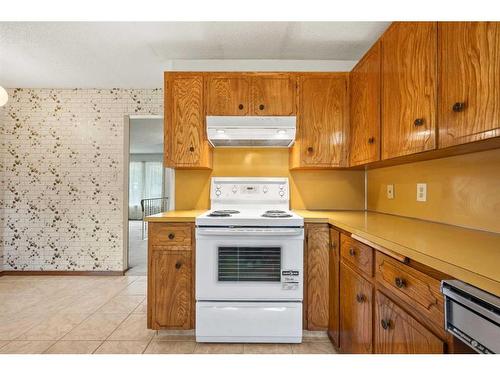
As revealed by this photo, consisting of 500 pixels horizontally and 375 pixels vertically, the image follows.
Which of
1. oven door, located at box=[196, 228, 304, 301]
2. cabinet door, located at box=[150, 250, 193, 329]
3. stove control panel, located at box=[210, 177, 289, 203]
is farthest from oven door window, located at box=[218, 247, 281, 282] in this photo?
stove control panel, located at box=[210, 177, 289, 203]

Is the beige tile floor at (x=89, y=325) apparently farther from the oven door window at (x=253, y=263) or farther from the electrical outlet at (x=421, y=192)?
the electrical outlet at (x=421, y=192)

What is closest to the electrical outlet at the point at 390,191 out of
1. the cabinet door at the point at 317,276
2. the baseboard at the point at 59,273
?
the cabinet door at the point at 317,276

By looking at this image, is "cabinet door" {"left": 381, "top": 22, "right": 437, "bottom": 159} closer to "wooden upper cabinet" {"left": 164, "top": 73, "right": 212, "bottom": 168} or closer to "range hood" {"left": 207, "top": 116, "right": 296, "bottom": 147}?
"range hood" {"left": 207, "top": 116, "right": 296, "bottom": 147}

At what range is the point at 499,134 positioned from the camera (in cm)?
94

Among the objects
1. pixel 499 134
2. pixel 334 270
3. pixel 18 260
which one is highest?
pixel 499 134

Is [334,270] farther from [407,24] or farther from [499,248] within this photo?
[407,24]

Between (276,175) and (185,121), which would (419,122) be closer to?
(276,175)

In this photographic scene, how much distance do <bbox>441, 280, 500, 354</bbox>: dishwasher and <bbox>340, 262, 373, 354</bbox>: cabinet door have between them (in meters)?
0.62

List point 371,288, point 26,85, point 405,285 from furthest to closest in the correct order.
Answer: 1. point 26,85
2. point 371,288
3. point 405,285

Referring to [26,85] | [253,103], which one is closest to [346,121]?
[253,103]

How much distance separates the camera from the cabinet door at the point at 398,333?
2.99ft

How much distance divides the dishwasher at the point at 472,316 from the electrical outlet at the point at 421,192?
123 cm

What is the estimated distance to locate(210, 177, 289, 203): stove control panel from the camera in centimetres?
266

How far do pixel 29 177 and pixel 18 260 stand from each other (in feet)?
3.53
